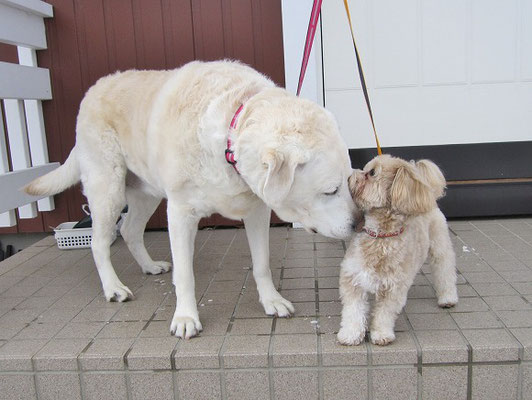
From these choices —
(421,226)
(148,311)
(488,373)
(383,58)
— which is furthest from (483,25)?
(148,311)

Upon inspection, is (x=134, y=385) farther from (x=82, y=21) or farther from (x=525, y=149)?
(x=525, y=149)

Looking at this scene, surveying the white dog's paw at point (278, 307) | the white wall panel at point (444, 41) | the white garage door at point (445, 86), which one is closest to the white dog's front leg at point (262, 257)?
the white dog's paw at point (278, 307)

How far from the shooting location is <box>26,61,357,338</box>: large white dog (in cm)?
244

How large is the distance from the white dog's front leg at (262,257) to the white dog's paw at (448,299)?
2.68ft

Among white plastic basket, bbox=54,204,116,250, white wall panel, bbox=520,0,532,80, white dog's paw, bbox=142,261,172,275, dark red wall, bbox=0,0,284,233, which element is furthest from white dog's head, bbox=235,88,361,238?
white wall panel, bbox=520,0,532,80

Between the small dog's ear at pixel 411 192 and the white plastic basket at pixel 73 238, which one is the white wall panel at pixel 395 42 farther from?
the white plastic basket at pixel 73 238

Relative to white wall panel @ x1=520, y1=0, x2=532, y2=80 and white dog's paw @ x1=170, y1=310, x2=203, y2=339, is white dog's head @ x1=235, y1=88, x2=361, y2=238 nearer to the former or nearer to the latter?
white dog's paw @ x1=170, y1=310, x2=203, y2=339

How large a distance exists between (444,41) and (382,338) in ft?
9.84

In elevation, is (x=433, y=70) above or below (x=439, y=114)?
above

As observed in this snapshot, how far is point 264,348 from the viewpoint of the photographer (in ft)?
8.78

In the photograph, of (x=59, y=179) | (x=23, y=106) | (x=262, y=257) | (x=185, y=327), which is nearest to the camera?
(x=185, y=327)

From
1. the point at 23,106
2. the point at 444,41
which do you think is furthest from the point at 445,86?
the point at 23,106

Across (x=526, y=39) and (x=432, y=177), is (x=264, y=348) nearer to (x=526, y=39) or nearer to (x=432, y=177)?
(x=432, y=177)

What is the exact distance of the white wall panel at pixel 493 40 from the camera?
455 cm
